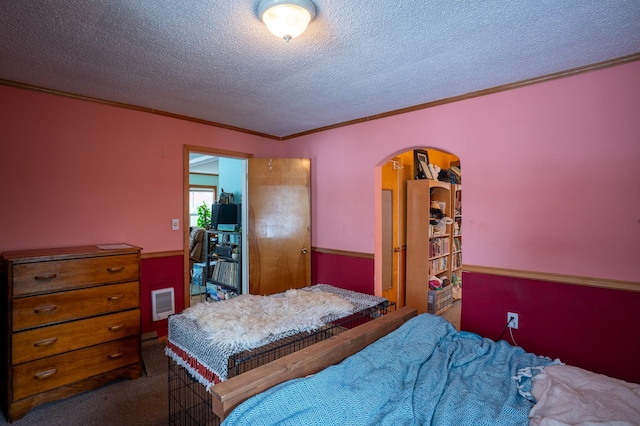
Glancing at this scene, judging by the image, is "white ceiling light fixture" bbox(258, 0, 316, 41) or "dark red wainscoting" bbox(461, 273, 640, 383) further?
"dark red wainscoting" bbox(461, 273, 640, 383)

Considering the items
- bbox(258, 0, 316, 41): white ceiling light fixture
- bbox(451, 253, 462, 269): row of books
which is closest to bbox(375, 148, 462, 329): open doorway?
bbox(451, 253, 462, 269): row of books

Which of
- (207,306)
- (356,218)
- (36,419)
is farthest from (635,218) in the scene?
(36,419)

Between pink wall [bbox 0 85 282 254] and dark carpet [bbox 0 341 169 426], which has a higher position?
pink wall [bbox 0 85 282 254]

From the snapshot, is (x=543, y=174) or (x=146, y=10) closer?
(x=146, y=10)

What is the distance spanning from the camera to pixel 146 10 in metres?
1.59

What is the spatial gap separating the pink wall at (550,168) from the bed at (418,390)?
3.64 feet

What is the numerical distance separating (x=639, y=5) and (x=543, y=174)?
110cm

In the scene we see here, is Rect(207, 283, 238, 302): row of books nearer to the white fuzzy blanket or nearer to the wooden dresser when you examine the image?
the wooden dresser

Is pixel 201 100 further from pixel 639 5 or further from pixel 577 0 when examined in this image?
pixel 639 5

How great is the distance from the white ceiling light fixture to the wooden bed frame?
157 centimetres

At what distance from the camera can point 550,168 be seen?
2354 mm

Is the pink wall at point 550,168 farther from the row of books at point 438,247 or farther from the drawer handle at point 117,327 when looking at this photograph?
the drawer handle at point 117,327

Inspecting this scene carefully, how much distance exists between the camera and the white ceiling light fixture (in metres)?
1.50

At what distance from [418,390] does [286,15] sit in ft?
5.88
